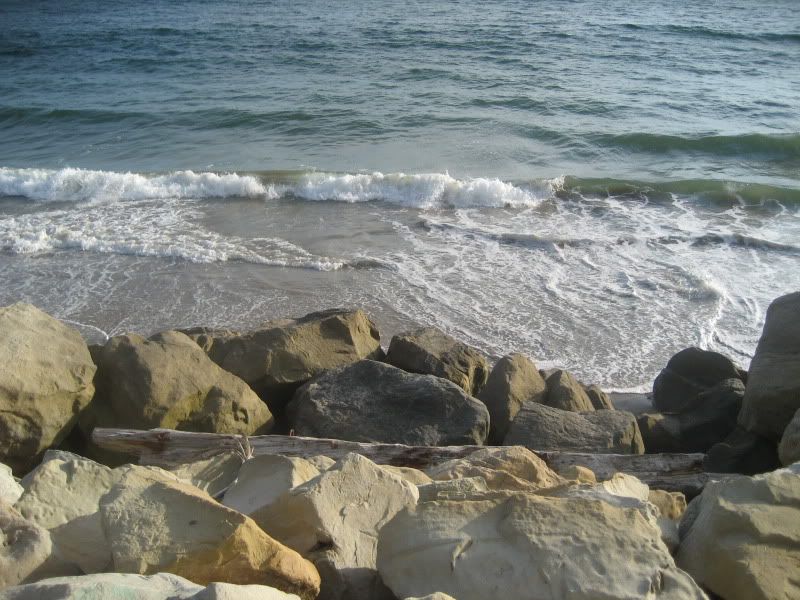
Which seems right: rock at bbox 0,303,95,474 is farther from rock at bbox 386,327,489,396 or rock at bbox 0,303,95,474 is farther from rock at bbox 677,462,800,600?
rock at bbox 677,462,800,600

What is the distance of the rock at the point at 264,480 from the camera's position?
339cm

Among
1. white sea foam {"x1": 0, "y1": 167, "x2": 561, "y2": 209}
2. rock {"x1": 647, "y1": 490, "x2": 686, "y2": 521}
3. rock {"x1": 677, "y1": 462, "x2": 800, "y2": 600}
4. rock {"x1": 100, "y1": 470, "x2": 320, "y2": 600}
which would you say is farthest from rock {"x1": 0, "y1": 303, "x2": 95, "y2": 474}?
white sea foam {"x1": 0, "y1": 167, "x2": 561, "y2": 209}

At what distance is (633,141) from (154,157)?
26.7 feet

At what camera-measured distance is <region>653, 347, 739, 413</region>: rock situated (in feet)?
19.7

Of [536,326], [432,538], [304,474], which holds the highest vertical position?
[432,538]

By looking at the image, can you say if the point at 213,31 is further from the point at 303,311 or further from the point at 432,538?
the point at 432,538

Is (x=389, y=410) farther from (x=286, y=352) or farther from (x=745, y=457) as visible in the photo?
(x=745, y=457)

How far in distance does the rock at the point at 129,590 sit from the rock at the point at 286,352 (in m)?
2.85

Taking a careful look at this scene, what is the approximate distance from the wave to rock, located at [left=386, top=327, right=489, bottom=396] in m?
9.26

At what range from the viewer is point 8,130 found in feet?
51.9

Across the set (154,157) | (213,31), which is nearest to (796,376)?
(154,157)

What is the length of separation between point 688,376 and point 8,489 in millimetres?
4682

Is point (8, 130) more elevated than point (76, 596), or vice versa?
point (76, 596)

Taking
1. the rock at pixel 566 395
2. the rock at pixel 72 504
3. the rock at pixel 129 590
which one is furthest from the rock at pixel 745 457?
the rock at pixel 72 504
